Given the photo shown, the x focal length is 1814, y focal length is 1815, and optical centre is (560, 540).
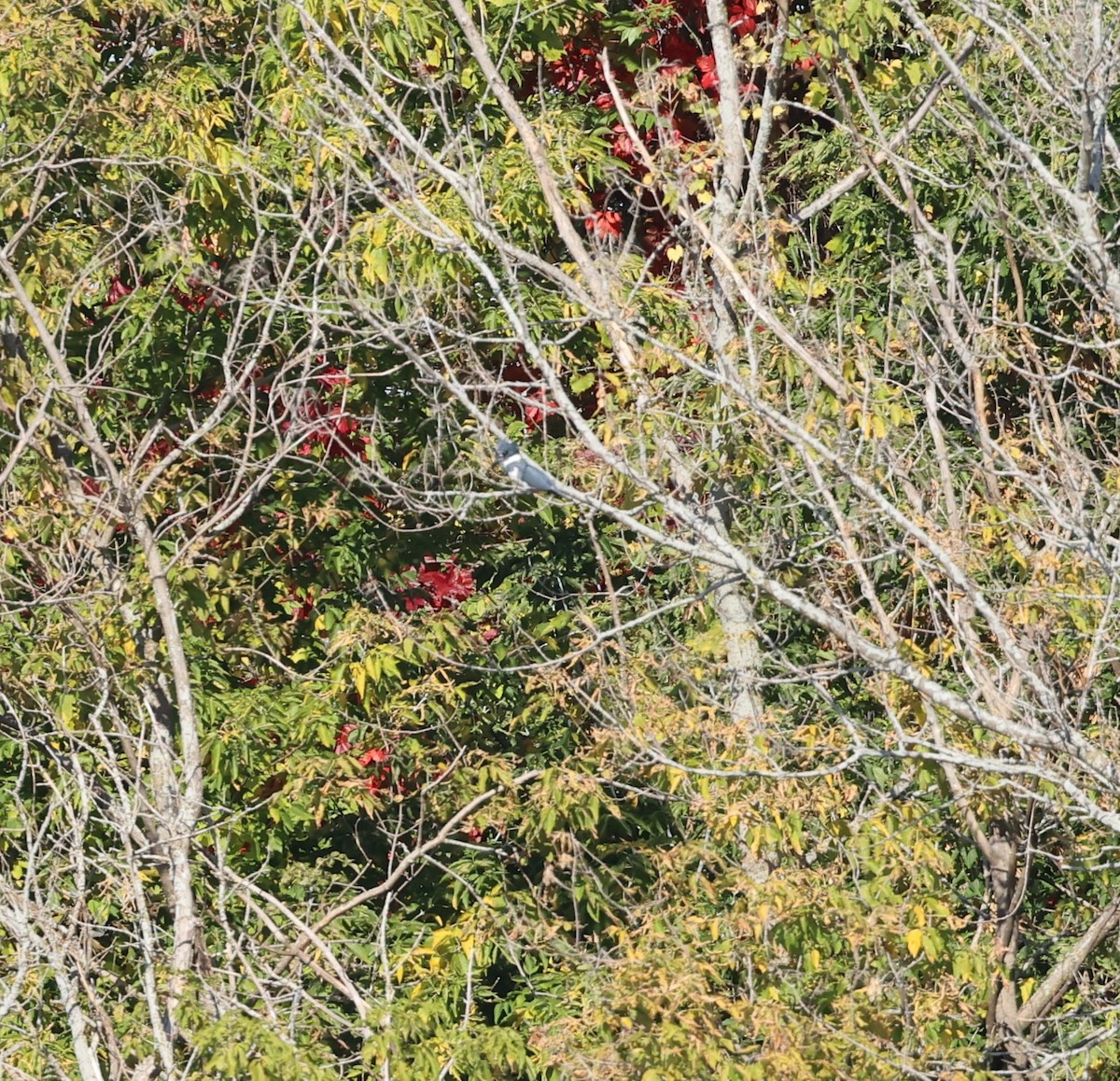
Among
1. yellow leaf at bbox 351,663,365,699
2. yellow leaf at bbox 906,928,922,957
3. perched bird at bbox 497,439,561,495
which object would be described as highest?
perched bird at bbox 497,439,561,495

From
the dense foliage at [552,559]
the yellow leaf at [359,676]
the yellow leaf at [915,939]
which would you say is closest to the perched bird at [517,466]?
the dense foliage at [552,559]

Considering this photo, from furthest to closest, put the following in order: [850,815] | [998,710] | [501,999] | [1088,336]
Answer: [1088,336]
[501,999]
[850,815]
[998,710]

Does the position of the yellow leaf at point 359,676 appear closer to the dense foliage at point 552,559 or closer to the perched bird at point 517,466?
the dense foliage at point 552,559

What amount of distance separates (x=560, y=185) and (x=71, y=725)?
122 inches

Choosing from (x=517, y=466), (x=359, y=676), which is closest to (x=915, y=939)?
(x=517, y=466)

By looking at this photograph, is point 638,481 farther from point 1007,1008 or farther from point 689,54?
point 689,54

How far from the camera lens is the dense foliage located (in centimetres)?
615

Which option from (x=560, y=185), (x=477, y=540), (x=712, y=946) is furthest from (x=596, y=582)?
(x=712, y=946)

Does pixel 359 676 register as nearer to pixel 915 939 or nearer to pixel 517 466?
pixel 517 466

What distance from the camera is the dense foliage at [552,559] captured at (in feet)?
20.2

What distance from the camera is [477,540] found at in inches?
373

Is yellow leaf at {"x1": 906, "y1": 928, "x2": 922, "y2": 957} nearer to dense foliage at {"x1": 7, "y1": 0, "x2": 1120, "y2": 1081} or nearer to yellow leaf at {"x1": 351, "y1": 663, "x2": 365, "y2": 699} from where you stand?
dense foliage at {"x1": 7, "y1": 0, "x2": 1120, "y2": 1081}

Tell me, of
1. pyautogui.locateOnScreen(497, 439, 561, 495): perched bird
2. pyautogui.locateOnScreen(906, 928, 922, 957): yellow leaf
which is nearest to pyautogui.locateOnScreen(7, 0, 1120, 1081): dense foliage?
pyautogui.locateOnScreen(906, 928, 922, 957): yellow leaf

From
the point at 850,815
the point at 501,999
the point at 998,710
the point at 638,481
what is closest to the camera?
the point at 638,481
